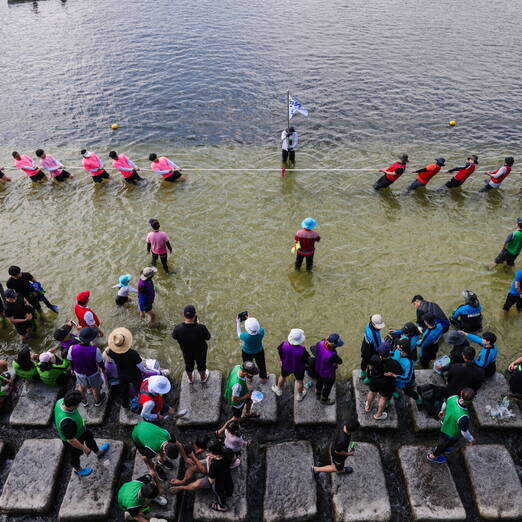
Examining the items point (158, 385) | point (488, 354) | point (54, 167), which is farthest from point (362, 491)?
point (54, 167)

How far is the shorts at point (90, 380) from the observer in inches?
302

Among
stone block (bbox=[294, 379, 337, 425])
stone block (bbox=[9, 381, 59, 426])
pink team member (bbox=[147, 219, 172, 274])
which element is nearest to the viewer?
stone block (bbox=[294, 379, 337, 425])

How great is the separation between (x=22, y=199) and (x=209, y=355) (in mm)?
10949

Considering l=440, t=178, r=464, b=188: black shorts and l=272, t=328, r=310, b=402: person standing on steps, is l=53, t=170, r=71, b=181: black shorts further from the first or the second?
l=440, t=178, r=464, b=188: black shorts

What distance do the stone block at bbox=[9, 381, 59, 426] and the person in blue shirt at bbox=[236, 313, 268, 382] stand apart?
4.24 m

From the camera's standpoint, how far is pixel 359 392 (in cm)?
818

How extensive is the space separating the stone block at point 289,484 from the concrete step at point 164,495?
5.14 feet

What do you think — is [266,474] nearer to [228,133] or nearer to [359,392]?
[359,392]

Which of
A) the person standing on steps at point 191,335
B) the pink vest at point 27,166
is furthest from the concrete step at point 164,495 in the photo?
the pink vest at point 27,166

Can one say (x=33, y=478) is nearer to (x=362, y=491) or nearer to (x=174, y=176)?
(x=362, y=491)

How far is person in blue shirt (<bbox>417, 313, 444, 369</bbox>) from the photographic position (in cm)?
810

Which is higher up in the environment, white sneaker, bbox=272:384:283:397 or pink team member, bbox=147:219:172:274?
pink team member, bbox=147:219:172:274

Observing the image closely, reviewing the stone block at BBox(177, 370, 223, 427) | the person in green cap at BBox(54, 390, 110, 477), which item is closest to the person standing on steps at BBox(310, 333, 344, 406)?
the stone block at BBox(177, 370, 223, 427)

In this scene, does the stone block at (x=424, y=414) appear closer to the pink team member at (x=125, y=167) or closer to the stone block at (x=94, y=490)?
the stone block at (x=94, y=490)
